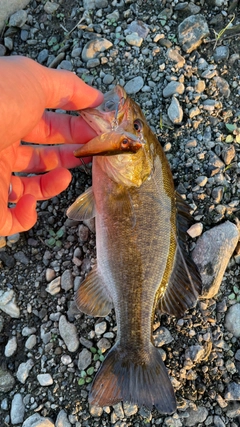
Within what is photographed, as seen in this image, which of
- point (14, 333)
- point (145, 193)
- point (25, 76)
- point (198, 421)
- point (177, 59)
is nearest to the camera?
point (25, 76)

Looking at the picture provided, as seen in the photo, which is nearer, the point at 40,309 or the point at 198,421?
the point at 198,421

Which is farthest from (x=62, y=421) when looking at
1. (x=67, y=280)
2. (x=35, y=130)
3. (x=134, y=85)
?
(x=134, y=85)

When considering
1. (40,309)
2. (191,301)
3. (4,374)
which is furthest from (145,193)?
(4,374)

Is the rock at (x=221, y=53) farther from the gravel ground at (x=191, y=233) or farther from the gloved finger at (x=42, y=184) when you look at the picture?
the gloved finger at (x=42, y=184)

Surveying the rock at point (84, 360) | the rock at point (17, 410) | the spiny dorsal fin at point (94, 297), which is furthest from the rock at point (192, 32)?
the rock at point (17, 410)

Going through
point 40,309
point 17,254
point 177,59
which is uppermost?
point 177,59

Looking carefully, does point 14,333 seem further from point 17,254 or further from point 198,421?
point 198,421

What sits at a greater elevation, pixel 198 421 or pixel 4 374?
pixel 4 374
